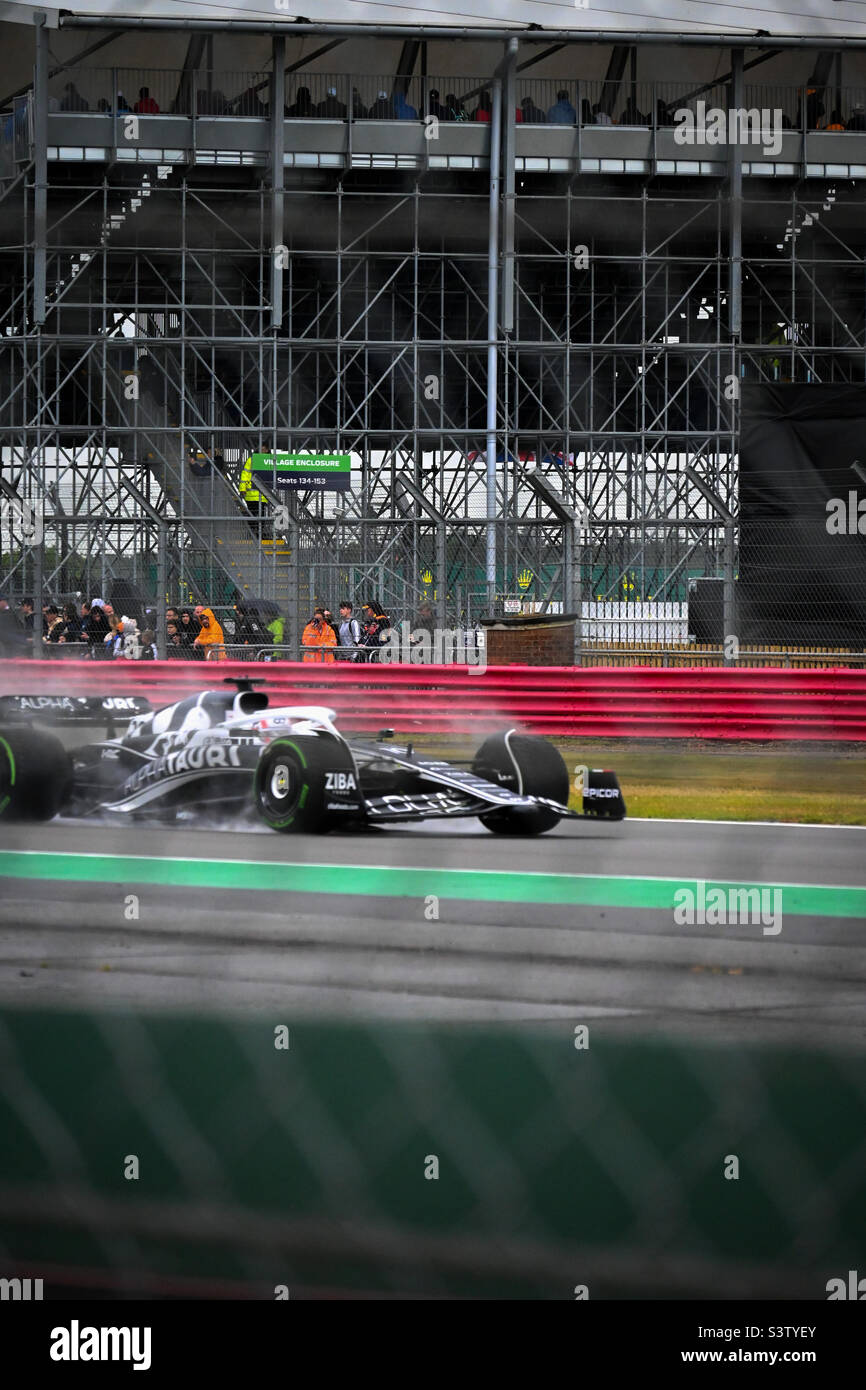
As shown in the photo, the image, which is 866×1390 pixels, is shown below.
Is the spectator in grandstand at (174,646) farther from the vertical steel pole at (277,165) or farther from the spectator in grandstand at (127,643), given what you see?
the vertical steel pole at (277,165)

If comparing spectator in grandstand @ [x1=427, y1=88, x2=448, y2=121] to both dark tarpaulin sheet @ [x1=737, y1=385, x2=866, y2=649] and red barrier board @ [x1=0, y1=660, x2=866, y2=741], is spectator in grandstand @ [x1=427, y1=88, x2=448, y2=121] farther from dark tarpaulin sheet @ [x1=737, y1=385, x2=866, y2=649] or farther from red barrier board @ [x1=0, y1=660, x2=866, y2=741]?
red barrier board @ [x1=0, y1=660, x2=866, y2=741]

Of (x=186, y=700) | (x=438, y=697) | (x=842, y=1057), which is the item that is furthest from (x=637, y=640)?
(x=842, y=1057)

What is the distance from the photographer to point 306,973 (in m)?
2.28

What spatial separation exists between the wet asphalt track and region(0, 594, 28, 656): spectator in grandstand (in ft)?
12.8

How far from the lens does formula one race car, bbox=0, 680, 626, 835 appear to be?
462 centimetres

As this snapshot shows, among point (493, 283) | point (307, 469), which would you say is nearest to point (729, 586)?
point (307, 469)

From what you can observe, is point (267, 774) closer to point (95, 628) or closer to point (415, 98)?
point (95, 628)

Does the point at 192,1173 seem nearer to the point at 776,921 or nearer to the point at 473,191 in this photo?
the point at 776,921

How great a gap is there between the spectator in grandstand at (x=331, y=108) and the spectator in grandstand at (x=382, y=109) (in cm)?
31

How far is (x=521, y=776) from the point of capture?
4.89 m

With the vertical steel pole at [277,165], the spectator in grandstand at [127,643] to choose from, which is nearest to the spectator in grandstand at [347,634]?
the spectator in grandstand at [127,643]

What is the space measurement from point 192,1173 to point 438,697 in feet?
19.5

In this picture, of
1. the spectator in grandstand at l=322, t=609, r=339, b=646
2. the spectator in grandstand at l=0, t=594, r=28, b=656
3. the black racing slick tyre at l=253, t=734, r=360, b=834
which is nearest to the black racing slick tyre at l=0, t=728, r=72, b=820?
the black racing slick tyre at l=253, t=734, r=360, b=834

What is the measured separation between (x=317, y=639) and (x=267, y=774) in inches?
166
